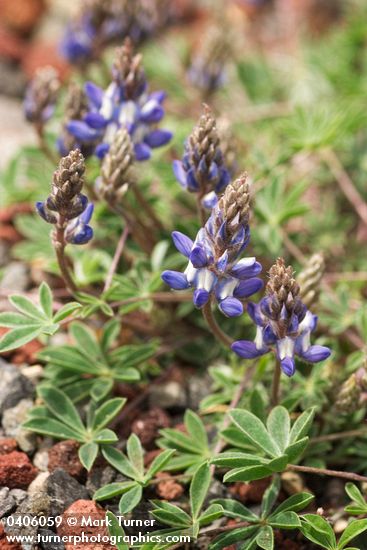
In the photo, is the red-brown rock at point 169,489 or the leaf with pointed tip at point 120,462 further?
the red-brown rock at point 169,489

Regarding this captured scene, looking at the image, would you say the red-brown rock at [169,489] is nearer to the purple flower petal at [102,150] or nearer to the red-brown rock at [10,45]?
the purple flower petal at [102,150]

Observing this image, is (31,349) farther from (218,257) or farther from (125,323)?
(218,257)

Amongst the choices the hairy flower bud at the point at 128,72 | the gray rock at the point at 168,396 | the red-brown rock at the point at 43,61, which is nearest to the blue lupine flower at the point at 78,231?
the hairy flower bud at the point at 128,72

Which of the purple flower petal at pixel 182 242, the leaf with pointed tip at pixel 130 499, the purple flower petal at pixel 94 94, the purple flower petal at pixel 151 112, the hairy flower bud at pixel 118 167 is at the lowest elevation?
the leaf with pointed tip at pixel 130 499

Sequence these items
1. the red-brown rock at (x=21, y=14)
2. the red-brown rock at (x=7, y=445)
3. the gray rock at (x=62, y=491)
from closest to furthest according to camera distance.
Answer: the gray rock at (x=62, y=491) < the red-brown rock at (x=7, y=445) < the red-brown rock at (x=21, y=14)

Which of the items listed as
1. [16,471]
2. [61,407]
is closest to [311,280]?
[61,407]

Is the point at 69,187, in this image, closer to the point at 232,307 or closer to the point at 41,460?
the point at 232,307

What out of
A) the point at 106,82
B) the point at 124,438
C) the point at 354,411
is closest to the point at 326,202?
the point at 106,82

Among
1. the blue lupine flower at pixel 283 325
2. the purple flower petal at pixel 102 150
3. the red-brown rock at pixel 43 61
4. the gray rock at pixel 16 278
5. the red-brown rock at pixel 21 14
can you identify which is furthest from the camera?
the red-brown rock at pixel 21 14
